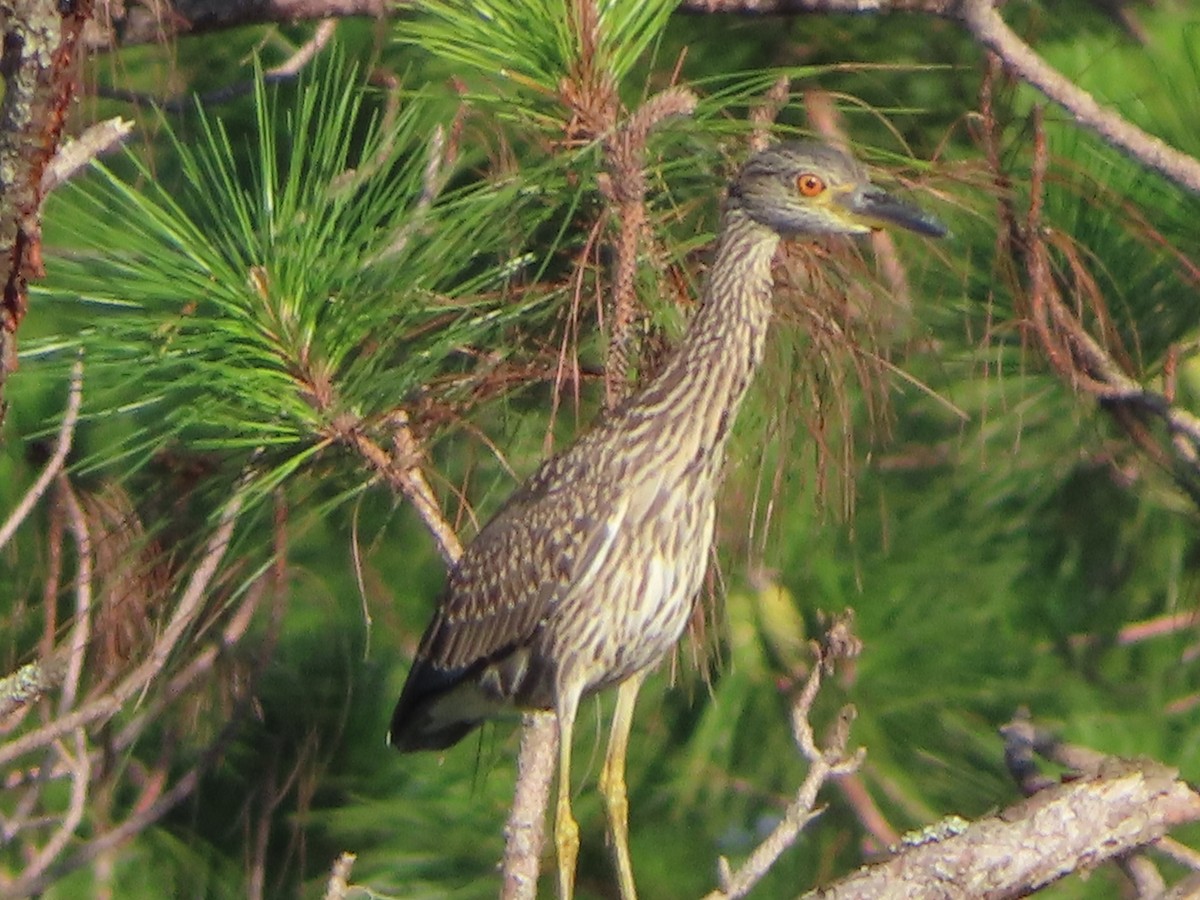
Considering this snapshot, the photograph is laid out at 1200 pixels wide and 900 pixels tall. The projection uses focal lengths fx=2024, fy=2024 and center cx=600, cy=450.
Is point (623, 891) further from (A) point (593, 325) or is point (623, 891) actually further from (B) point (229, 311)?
(B) point (229, 311)

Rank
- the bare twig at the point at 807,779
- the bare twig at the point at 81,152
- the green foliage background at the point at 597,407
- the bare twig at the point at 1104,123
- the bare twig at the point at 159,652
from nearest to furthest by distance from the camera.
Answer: the bare twig at the point at 81,152
the bare twig at the point at 807,779
the green foliage background at the point at 597,407
the bare twig at the point at 1104,123
the bare twig at the point at 159,652

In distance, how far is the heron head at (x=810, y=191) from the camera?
1927mm

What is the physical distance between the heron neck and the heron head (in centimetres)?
3

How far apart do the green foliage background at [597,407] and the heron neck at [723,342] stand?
70 millimetres

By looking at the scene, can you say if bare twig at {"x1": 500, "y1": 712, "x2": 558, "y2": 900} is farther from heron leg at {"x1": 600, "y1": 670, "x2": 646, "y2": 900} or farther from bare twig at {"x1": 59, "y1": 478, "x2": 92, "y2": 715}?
bare twig at {"x1": 59, "y1": 478, "x2": 92, "y2": 715}

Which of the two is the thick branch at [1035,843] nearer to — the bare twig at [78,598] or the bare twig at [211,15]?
the bare twig at [78,598]

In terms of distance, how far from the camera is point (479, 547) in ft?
7.19

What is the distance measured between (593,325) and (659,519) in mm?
212

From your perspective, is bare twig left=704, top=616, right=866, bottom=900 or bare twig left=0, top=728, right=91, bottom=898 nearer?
bare twig left=704, top=616, right=866, bottom=900

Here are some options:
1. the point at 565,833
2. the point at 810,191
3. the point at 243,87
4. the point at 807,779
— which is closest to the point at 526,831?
the point at 565,833

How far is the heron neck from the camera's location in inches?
77.9

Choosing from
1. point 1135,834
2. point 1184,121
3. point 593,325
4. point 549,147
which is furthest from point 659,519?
point 1184,121

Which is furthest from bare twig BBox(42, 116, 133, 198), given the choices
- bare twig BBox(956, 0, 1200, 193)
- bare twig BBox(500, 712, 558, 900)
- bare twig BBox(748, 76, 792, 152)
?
bare twig BBox(956, 0, 1200, 193)

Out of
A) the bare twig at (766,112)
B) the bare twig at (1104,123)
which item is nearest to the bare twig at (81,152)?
the bare twig at (766,112)
